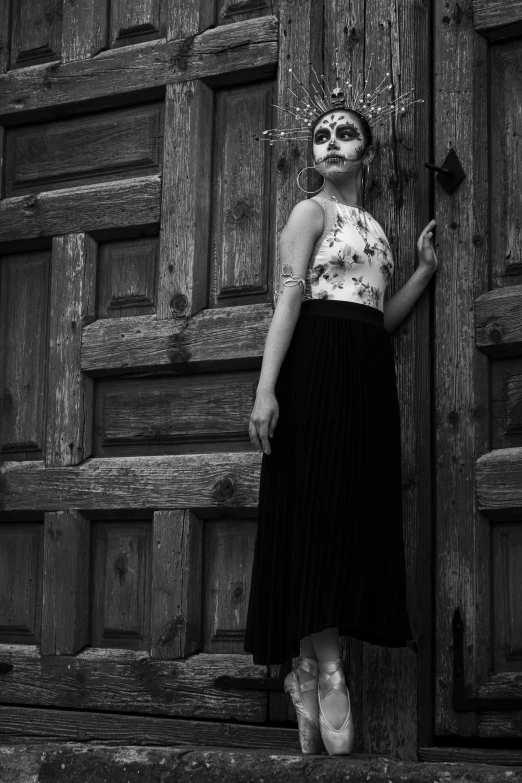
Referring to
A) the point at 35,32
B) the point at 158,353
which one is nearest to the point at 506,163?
the point at 158,353

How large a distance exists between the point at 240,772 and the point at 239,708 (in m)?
0.64

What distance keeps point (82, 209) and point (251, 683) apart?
1.69 meters

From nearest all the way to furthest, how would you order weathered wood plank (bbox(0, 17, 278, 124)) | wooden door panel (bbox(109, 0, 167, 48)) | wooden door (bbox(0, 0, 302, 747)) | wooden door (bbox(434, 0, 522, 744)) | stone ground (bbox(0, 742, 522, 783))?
stone ground (bbox(0, 742, 522, 783)), wooden door (bbox(434, 0, 522, 744)), wooden door (bbox(0, 0, 302, 747)), weathered wood plank (bbox(0, 17, 278, 124)), wooden door panel (bbox(109, 0, 167, 48))

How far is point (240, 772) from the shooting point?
3.31 m

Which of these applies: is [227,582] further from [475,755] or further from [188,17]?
[188,17]

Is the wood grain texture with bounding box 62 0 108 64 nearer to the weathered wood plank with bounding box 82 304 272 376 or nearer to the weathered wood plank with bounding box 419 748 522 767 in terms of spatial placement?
the weathered wood plank with bounding box 82 304 272 376

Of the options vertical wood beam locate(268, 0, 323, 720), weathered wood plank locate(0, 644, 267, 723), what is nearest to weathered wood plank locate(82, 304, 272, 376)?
vertical wood beam locate(268, 0, 323, 720)

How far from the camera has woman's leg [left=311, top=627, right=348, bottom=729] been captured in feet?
11.4

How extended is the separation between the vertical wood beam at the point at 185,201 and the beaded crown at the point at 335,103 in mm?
243

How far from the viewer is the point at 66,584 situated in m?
4.26

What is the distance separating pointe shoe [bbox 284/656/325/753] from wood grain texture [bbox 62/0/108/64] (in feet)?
7.46

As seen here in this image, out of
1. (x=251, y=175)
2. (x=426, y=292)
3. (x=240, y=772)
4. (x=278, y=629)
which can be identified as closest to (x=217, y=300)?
(x=251, y=175)

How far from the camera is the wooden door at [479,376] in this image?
367 cm

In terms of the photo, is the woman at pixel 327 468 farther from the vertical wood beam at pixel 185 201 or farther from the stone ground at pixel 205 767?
the vertical wood beam at pixel 185 201
